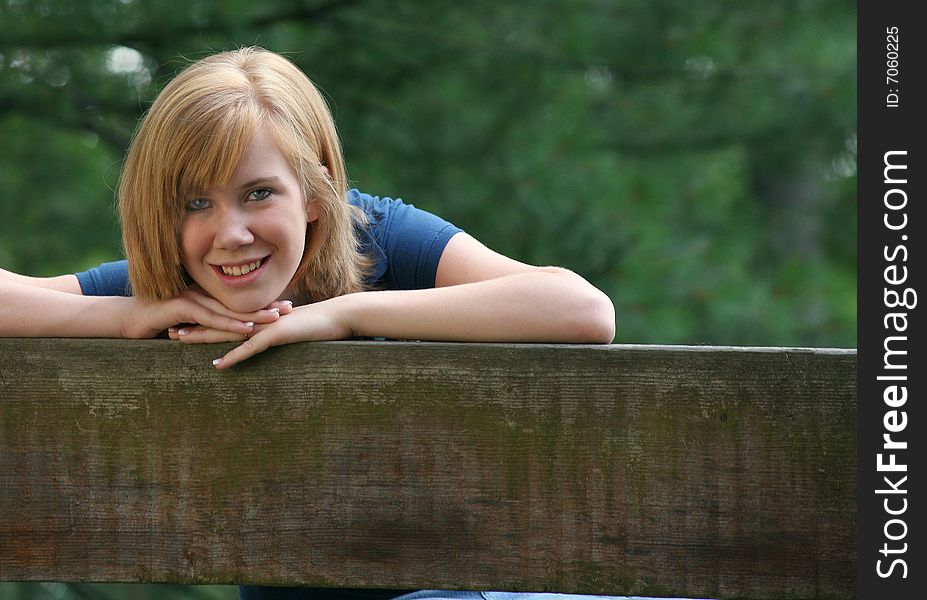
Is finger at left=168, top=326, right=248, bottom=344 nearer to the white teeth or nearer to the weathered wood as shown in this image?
the weathered wood

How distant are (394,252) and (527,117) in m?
2.30

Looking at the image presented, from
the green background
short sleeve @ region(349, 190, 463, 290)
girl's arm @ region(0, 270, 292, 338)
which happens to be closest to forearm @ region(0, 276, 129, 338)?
girl's arm @ region(0, 270, 292, 338)

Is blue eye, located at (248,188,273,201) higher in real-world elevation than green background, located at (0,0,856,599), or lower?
lower

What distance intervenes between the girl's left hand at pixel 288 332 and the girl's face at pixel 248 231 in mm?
120

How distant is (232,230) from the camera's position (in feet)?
4.83

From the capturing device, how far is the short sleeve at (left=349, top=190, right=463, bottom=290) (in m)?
1.82

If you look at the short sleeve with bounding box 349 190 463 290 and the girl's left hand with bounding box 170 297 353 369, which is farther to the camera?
the short sleeve with bounding box 349 190 463 290

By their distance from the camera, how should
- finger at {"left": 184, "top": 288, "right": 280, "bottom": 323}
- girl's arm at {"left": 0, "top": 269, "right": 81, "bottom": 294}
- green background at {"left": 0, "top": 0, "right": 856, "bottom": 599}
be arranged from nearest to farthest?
1. finger at {"left": 184, "top": 288, "right": 280, "bottom": 323}
2. girl's arm at {"left": 0, "top": 269, "right": 81, "bottom": 294}
3. green background at {"left": 0, "top": 0, "right": 856, "bottom": 599}

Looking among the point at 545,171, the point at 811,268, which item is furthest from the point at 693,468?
the point at 811,268

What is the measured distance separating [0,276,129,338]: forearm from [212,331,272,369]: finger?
29cm

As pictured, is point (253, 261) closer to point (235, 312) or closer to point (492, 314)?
point (235, 312)

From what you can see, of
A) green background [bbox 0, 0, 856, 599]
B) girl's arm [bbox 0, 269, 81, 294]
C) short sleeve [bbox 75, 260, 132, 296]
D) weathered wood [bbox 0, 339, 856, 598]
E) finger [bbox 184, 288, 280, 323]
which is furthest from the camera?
green background [bbox 0, 0, 856, 599]

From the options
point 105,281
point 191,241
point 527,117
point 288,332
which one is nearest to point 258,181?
point 191,241

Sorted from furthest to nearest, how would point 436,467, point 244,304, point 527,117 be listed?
point 527,117 → point 244,304 → point 436,467
